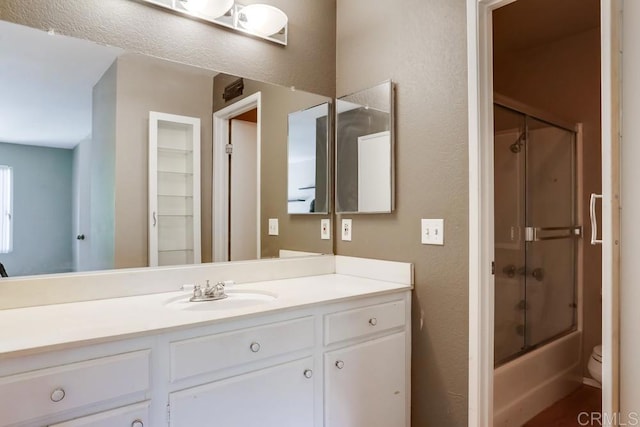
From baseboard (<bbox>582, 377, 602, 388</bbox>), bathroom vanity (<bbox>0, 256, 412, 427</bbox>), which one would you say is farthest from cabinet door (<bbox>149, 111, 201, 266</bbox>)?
baseboard (<bbox>582, 377, 602, 388</bbox>)

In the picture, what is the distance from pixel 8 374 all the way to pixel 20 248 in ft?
2.04

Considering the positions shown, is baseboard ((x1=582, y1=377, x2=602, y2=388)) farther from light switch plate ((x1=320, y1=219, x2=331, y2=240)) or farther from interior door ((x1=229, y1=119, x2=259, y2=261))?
interior door ((x1=229, y1=119, x2=259, y2=261))

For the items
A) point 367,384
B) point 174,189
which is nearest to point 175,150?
point 174,189

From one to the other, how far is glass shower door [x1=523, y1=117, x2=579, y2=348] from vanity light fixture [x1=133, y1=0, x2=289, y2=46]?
68.3 inches

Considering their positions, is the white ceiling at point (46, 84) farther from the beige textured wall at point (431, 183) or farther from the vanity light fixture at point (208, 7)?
the beige textured wall at point (431, 183)

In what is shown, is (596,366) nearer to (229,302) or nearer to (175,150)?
(229,302)

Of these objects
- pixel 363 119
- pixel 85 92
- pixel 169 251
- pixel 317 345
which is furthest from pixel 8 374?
pixel 363 119

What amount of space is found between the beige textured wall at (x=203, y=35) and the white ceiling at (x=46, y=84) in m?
0.05

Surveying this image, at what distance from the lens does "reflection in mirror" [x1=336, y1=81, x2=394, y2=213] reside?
1854mm

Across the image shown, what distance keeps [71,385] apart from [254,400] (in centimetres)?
54

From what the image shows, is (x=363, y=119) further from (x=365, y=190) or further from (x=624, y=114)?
(x=624, y=114)

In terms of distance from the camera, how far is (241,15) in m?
1.81

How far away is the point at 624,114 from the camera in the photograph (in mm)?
1131

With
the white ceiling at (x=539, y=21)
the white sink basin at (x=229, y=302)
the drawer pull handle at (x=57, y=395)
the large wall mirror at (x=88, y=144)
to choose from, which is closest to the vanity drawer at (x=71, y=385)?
the drawer pull handle at (x=57, y=395)
